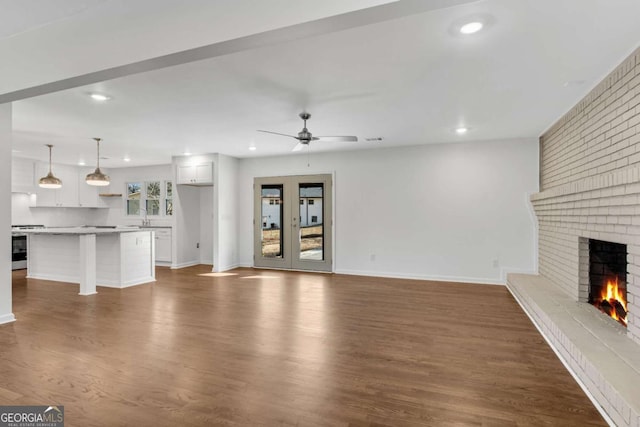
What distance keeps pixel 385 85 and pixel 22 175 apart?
8.44 metres

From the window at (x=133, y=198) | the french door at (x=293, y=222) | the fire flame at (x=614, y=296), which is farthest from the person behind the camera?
the window at (x=133, y=198)

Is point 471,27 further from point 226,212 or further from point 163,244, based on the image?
point 163,244

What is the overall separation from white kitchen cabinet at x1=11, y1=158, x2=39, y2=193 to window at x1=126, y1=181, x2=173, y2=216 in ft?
6.56

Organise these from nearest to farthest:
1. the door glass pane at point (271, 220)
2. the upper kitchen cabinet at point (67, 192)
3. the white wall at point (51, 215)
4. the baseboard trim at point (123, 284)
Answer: the baseboard trim at point (123, 284), the door glass pane at point (271, 220), the white wall at point (51, 215), the upper kitchen cabinet at point (67, 192)

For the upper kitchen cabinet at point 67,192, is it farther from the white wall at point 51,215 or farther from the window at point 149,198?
the window at point 149,198

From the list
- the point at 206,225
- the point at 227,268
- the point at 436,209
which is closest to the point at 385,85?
the point at 436,209

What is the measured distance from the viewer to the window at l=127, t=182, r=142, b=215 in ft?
29.5

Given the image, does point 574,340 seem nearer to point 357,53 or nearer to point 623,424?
point 623,424

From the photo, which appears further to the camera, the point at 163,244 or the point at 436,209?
the point at 163,244

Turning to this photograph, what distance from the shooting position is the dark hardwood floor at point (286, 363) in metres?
2.10

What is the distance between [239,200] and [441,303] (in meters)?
5.05

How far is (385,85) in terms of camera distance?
3.39 meters

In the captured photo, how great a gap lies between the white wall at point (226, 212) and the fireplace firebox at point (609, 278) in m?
6.19

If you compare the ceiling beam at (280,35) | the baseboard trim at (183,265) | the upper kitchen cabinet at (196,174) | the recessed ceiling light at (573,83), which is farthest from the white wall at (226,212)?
the recessed ceiling light at (573,83)
